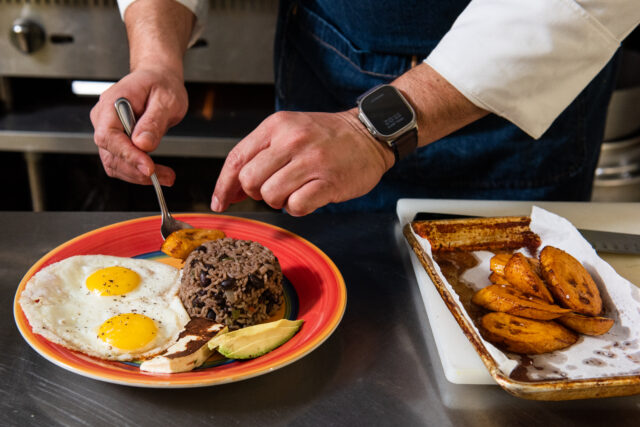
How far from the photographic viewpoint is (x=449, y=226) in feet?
4.14

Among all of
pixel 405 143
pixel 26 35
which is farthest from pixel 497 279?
pixel 26 35

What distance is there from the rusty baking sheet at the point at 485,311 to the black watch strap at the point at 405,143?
0.16 m

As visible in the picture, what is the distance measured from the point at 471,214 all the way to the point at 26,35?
1.98 m

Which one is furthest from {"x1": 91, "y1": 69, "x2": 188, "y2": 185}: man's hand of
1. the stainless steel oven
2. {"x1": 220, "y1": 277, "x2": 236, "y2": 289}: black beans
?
the stainless steel oven

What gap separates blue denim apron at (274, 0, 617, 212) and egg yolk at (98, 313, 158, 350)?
876 mm

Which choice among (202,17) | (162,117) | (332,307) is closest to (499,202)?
(332,307)

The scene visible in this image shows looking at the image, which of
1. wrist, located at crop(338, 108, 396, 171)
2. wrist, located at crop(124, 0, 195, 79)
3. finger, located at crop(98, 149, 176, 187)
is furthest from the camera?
wrist, located at crop(124, 0, 195, 79)

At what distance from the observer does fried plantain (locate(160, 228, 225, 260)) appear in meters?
1.19

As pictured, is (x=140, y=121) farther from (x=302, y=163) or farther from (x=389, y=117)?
(x=389, y=117)

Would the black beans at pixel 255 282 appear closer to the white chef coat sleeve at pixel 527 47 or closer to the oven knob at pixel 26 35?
the white chef coat sleeve at pixel 527 47

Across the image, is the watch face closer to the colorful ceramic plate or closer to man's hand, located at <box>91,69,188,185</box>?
the colorful ceramic plate

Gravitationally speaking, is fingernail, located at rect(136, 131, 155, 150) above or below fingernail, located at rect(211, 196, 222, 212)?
above

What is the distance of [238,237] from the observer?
131 cm

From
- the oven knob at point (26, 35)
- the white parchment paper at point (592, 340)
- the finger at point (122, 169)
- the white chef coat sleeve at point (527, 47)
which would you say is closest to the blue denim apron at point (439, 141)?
the white chef coat sleeve at point (527, 47)
